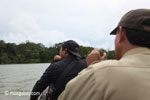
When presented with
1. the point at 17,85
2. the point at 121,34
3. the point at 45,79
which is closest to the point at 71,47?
the point at 45,79

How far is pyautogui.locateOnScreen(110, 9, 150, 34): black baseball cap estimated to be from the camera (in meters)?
1.36

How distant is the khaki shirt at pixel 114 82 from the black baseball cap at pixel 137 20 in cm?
22

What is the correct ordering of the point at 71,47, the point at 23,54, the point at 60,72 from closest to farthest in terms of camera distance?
1. the point at 60,72
2. the point at 71,47
3. the point at 23,54

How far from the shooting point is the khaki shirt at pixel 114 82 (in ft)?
3.93

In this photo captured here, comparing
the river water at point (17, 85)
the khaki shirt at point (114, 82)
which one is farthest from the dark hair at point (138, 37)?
the river water at point (17, 85)

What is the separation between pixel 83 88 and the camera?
1.26 metres

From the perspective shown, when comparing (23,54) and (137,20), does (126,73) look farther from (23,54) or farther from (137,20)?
(23,54)

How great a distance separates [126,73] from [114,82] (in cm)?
9

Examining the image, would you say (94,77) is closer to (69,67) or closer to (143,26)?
(143,26)

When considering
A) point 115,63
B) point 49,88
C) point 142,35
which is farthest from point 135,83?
point 49,88

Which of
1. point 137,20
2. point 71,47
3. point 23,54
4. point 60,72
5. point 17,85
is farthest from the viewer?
point 23,54

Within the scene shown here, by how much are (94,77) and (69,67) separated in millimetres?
2579

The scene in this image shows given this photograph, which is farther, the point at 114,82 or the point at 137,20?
the point at 137,20

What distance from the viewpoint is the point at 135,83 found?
1.22 metres
